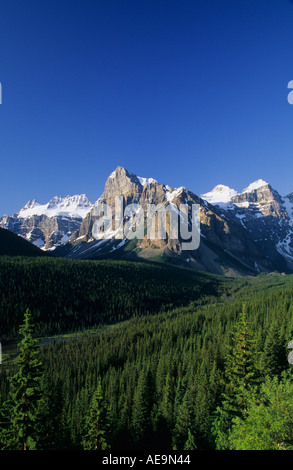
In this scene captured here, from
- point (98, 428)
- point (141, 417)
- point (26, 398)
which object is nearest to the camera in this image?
point (26, 398)

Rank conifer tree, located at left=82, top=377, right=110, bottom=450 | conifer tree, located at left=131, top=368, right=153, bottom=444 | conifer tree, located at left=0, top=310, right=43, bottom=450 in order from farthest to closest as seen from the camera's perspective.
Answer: conifer tree, located at left=131, top=368, right=153, bottom=444 → conifer tree, located at left=82, top=377, right=110, bottom=450 → conifer tree, located at left=0, top=310, right=43, bottom=450

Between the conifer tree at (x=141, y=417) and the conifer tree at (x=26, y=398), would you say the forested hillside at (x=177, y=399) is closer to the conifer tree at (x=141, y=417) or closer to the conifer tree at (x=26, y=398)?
the conifer tree at (x=141, y=417)

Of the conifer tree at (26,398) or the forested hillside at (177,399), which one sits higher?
the conifer tree at (26,398)

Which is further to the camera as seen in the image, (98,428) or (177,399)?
(177,399)

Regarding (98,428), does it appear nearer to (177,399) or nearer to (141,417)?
(141,417)

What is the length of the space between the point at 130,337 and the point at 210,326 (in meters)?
39.1

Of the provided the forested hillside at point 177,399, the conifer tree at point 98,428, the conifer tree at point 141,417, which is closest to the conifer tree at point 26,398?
the forested hillside at point 177,399

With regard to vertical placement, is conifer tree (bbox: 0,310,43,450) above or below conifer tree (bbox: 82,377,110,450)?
above

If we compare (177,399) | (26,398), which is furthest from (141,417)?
(26,398)

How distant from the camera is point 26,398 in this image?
75.4ft

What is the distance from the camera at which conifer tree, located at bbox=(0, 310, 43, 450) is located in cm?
2262

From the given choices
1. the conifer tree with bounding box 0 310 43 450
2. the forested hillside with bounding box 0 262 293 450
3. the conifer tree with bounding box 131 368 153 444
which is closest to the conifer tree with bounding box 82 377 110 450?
the forested hillside with bounding box 0 262 293 450

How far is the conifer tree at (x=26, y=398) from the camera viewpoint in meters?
22.6

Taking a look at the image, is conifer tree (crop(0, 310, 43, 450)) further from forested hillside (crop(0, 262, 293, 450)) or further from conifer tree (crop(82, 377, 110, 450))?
conifer tree (crop(82, 377, 110, 450))
